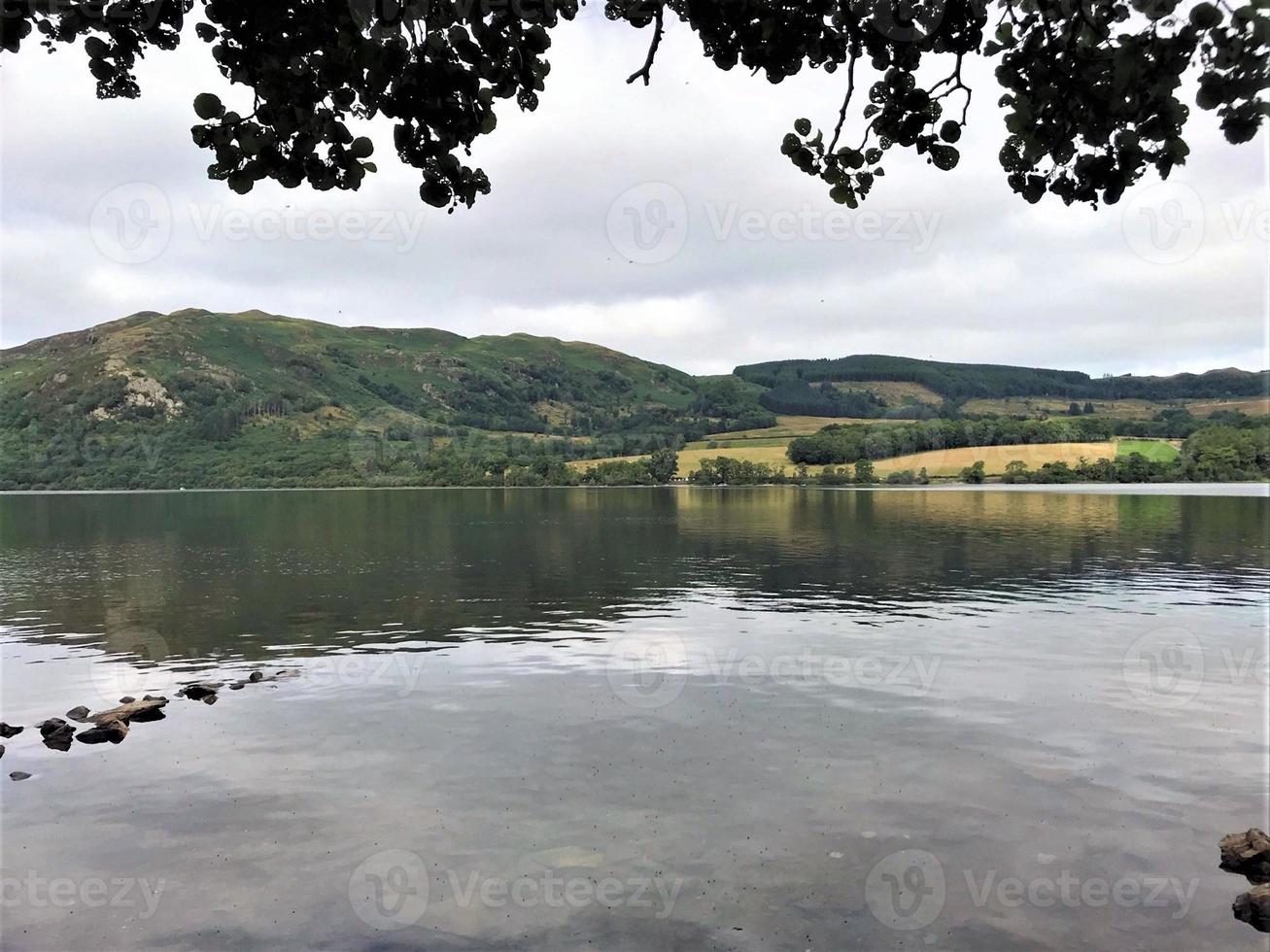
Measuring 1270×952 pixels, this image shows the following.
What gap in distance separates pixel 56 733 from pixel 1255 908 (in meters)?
30.1

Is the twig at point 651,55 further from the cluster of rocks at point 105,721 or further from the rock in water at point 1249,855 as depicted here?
the cluster of rocks at point 105,721

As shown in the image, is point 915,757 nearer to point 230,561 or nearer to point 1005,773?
point 1005,773

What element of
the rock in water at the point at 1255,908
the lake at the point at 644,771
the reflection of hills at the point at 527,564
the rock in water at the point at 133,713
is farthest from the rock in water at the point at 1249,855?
the reflection of hills at the point at 527,564

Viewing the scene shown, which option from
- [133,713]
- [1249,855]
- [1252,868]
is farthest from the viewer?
[133,713]

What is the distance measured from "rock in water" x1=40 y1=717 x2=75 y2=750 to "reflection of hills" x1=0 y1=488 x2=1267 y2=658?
13116 millimetres

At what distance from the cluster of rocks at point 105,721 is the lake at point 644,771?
0.47 meters

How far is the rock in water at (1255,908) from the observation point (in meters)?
14.1

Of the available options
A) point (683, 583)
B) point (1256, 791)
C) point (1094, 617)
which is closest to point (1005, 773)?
point (1256, 791)

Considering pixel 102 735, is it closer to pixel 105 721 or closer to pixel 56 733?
pixel 105 721

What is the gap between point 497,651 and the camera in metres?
38.4

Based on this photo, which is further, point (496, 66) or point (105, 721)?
point (105, 721)

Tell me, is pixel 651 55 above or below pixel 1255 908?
above

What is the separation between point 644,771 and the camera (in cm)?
2186

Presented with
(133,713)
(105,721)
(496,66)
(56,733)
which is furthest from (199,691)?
(496,66)
